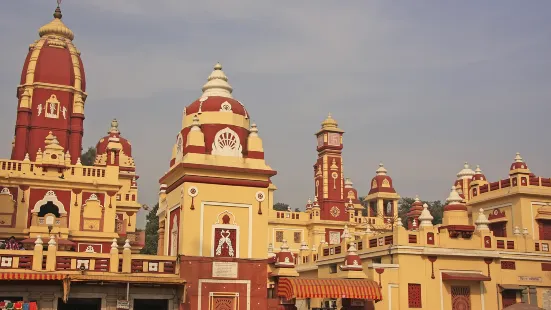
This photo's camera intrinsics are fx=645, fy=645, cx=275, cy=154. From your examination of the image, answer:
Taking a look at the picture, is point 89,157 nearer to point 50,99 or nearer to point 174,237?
point 50,99

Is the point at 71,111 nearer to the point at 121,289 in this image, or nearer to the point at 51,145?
the point at 51,145

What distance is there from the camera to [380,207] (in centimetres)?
5894

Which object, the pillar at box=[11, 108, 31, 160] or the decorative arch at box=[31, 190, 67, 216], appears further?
the pillar at box=[11, 108, 31, 160]

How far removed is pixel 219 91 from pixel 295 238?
88.1ft

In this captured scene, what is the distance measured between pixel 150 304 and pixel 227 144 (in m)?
6.56

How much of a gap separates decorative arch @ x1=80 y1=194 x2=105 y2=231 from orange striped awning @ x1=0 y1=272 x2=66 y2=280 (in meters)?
13.6

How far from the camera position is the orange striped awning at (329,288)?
22875 millimetres

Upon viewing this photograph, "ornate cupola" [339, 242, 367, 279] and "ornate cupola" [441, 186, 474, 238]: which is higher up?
"ornate cupola" [441, 186, 474, 238]

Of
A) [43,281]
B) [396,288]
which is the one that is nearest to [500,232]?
[396,288]

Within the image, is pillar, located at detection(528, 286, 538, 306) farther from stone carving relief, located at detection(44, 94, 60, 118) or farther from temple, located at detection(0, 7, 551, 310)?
stone carving relief, located at detection(44, 94, 60, 118)

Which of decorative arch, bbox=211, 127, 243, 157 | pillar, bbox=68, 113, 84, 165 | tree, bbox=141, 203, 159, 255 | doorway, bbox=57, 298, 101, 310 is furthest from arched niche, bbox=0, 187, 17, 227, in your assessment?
tree, bbox=141, 203, 159, 255

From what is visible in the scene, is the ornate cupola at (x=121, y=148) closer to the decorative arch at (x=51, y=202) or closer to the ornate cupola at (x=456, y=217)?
the decorative arch at (x=51, y=202)

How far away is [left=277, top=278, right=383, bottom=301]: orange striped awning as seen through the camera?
22.9 metres

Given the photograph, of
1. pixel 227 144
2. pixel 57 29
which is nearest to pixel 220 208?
pixel 227 144
